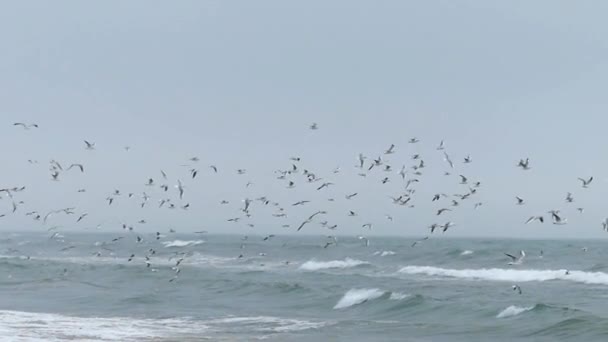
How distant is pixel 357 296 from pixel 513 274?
1927cm

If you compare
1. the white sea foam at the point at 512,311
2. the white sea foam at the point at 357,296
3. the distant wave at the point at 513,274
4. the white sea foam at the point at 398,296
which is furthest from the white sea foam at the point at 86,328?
the distant wave at the point at 513,274

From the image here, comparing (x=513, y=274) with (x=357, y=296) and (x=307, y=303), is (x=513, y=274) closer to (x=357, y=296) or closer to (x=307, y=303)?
(x=357, y=296)

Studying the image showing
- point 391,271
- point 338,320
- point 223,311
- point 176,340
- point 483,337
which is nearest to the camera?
point 176,340

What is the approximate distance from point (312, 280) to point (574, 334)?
25869mm

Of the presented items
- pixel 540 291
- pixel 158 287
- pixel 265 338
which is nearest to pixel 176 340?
pixel 265 338

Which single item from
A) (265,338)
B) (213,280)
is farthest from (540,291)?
(265,338)

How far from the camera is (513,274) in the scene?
5738 cm

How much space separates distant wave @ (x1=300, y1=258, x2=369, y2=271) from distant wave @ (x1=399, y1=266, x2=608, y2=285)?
27.3 feet

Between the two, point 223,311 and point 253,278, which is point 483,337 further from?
point 253,278

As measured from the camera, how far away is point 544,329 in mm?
31219

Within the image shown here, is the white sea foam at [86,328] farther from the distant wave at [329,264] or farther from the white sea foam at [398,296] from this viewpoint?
the distant wave at [329,264]

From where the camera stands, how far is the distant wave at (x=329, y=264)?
7112 centimetres

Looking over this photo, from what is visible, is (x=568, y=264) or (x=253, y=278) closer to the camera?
(x=253, y=278)

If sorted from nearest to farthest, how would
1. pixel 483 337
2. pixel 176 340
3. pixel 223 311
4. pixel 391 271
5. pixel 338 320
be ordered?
1. pixel 176 340
2. pixel 483 337
3. pixel 338 320
4. pixel 223 311
5. pixel 391 271
